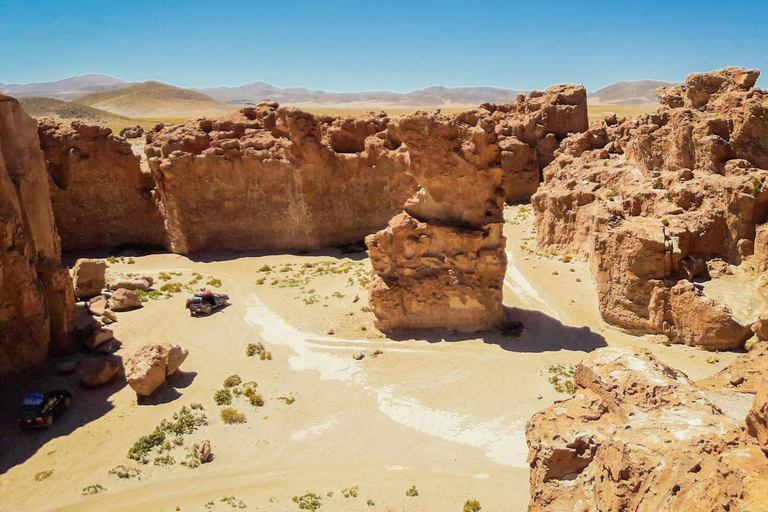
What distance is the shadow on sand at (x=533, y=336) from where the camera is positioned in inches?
752

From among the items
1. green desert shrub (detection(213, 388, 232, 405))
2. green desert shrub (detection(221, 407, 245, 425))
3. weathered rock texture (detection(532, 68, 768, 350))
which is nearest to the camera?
green desert shrub (detection(221, 407, 245, 425))

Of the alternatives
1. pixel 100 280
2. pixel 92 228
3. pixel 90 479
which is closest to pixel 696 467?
pixel 90 479

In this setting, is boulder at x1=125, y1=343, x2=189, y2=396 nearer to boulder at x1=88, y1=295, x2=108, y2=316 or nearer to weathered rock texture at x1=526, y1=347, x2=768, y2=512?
boulder at x1=88, y1=295, x2=108, y2=316

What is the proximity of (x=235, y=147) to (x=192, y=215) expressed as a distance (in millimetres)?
5011

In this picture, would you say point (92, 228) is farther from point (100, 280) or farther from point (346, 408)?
point (346, 408)

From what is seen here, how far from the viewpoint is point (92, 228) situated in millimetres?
32562

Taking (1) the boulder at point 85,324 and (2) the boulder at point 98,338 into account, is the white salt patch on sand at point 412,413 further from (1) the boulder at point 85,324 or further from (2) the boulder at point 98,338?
(1) the boulder at point 85,324

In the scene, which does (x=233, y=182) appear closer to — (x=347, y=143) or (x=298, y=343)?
(x=347, y=143)

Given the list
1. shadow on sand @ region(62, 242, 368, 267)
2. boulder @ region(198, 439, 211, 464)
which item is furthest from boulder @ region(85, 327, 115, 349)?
shadow on sand @ region(62, 242, 368, 267)

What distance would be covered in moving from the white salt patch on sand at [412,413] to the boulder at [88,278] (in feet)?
26.5

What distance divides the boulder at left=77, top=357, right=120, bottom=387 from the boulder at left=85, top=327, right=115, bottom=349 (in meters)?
1.65

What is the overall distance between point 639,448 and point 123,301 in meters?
22.4

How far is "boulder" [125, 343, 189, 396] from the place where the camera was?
1647cm

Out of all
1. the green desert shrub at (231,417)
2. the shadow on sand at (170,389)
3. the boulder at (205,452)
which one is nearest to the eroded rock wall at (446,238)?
the green desert shrub at (231,417)
